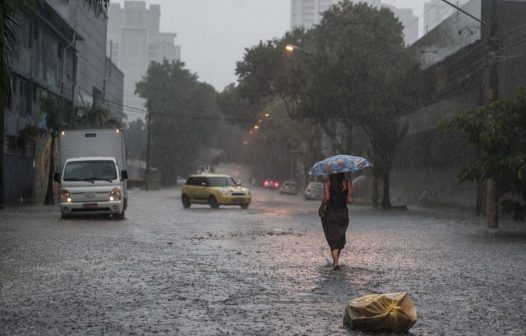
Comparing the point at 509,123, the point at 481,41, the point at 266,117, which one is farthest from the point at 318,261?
the point at 266,117

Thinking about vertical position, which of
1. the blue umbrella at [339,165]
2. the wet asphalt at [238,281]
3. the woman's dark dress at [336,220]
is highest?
the blue umbrella at [339,165]

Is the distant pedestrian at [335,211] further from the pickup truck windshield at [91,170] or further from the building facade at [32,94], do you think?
the building facade at [32,94]

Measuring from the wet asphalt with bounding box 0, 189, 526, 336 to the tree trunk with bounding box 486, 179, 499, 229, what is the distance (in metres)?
2.84

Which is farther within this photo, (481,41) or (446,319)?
(481,41)

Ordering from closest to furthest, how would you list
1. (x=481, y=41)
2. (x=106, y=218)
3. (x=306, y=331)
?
1. (x=306, y=331)
2. (x=106, y=218)
3. (x=481, y=41)

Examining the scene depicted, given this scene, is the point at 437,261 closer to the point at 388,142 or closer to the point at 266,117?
the point at 388,142

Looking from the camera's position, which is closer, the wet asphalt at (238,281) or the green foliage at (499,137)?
the wet asphalt at (238,281)

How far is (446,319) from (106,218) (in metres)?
19.2

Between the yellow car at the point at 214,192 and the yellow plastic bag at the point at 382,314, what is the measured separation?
2837 cm

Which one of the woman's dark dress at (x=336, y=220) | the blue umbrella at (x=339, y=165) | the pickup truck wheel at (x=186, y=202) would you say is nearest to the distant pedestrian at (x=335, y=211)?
the woman's dark dress at (x=336, y=220)

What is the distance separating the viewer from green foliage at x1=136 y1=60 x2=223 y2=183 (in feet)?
315

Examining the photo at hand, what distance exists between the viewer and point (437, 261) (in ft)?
45.2

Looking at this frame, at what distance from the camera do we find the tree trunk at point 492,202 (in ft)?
74.1

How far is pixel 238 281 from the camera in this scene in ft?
34.2
